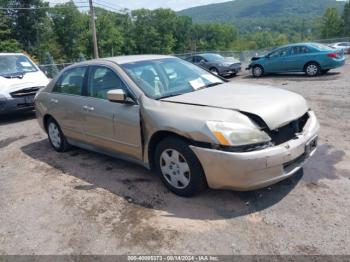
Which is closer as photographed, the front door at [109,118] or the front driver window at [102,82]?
the front door at [109,118]

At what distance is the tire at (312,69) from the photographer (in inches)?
553

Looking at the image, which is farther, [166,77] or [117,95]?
[166,77]

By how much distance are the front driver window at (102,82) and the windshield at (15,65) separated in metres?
5.29

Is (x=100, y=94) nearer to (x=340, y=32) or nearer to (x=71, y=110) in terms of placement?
(x=71, y=110)

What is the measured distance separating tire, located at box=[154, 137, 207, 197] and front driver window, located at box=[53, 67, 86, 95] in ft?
6.38

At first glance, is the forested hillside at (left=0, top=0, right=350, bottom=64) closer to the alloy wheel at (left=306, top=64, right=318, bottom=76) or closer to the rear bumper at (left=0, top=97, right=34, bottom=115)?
the alloy wheel at (left=306, top=64, right=318, bottom=76)

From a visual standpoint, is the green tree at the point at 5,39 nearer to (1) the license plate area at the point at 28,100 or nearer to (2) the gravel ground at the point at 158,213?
(1) the license plate area at the point at 28,100

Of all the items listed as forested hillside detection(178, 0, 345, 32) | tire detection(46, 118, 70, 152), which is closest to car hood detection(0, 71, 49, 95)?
tire detection(46, 118, 70, 152)

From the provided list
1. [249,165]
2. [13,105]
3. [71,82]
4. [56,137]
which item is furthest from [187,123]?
[13,105]

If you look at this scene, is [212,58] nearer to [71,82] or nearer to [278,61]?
[278,61]

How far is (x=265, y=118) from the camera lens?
352 centimetres

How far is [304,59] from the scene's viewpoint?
46.9 ft

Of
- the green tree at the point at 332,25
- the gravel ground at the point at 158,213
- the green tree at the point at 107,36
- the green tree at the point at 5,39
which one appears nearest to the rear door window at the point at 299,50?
the gravel ground at the point at 158,213

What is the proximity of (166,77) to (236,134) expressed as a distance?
1608 mm
